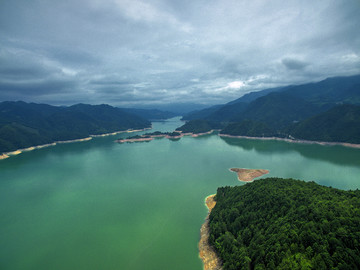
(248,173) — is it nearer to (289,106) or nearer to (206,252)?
(206,252)

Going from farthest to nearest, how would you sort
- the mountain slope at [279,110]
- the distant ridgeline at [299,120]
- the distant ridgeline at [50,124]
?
the mountain slope at [279,110]
the distant ridgeline at [50,124]
the distant ridgeline at [299,120]

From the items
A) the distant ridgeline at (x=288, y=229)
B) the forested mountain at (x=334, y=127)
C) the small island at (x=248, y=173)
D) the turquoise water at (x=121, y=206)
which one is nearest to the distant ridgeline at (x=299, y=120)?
the forested mountain at (x=334, y=127)

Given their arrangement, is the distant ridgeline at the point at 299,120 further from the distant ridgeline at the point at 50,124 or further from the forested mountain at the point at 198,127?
the distant ridgeline at the point at 50,124

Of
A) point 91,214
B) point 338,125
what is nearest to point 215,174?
point 91,214

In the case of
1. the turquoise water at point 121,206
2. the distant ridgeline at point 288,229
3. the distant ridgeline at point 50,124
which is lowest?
the turquoise water at point 121,206

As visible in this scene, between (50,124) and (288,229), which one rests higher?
(50,124)

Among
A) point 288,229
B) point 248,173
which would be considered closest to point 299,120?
point 248,173

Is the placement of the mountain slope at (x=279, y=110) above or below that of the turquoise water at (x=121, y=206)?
above
